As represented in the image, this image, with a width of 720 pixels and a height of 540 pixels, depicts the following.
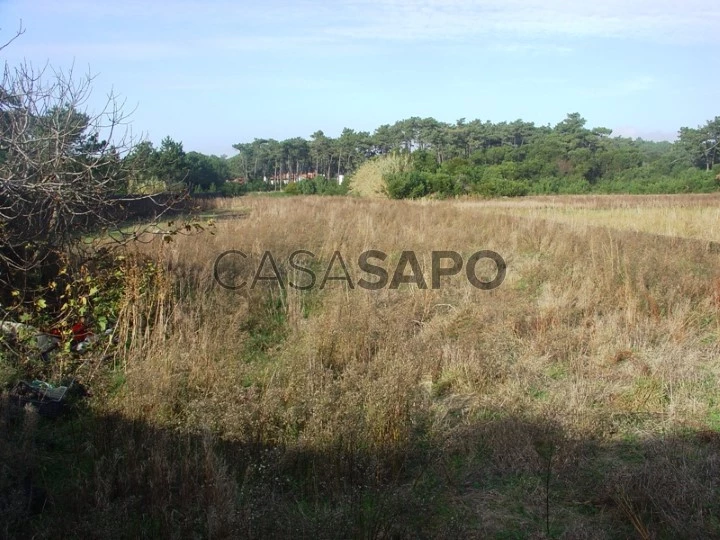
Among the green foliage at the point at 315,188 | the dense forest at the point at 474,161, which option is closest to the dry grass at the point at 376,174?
the dense forest at the point at 474,161

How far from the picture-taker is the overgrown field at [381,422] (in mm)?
2787

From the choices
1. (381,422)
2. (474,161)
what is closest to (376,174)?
→ (474,161)

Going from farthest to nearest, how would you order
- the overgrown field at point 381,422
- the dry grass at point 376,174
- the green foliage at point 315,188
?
the green foliage at point 315,188
the dry grass at point 376,174
the overgrown field at point 381,422

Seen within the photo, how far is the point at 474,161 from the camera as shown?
53.2 meters

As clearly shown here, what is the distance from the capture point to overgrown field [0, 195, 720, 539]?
2.79 meters

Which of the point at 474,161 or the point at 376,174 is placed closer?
the point at 376,174

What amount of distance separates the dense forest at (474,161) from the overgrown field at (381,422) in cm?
278

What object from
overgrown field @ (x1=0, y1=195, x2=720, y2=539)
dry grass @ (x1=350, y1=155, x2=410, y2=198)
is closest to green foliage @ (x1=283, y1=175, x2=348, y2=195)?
dry grass @ (x1=350, y1=155, x2=410, y2=198)

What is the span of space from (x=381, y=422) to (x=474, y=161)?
52.0 meters

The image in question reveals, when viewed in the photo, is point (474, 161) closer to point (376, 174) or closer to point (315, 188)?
point (315, 188)

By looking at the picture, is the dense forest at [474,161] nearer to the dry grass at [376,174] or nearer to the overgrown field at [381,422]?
the dry grass at [376,174]

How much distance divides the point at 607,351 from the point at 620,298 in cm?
188

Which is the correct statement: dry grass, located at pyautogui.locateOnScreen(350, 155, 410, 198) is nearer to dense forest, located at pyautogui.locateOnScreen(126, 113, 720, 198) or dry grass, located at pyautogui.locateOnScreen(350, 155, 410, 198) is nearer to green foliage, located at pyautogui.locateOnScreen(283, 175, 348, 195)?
dense forest, located at pyautogui.locateOnScreen(126, 113, 720, 198)

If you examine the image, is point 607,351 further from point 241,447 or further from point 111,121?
point 111,121
